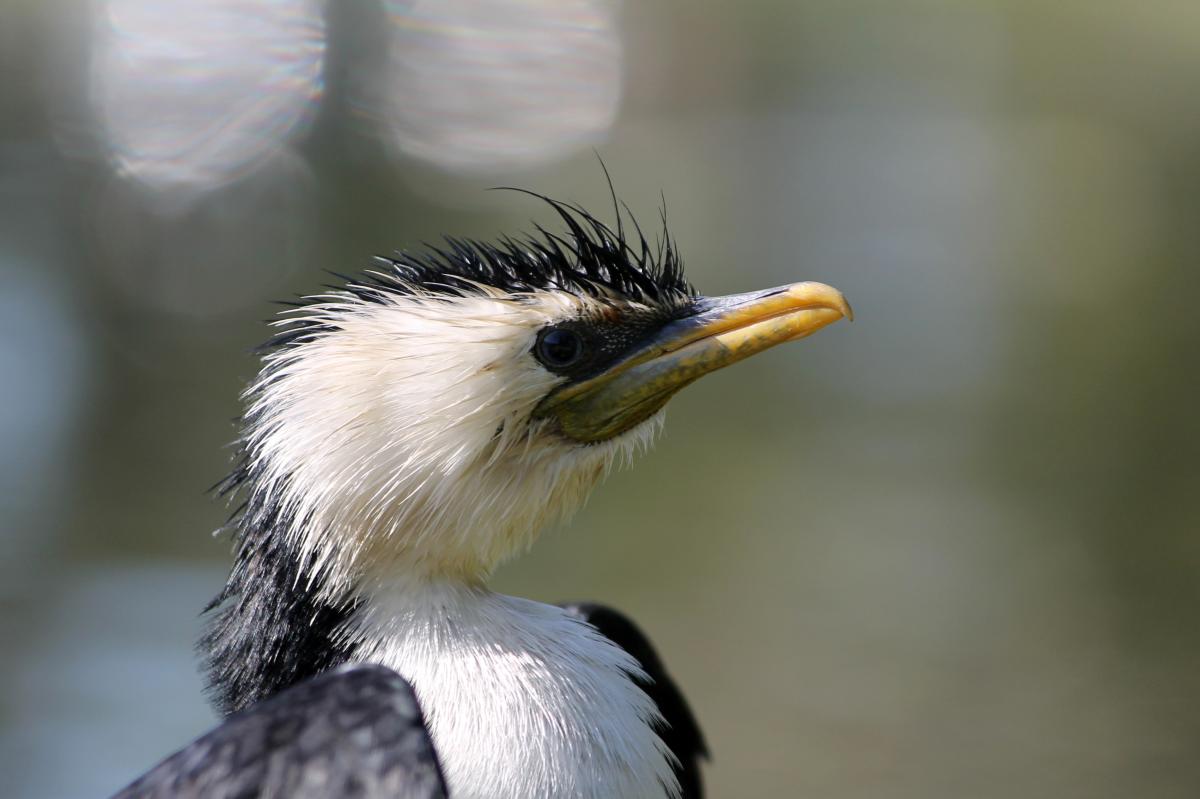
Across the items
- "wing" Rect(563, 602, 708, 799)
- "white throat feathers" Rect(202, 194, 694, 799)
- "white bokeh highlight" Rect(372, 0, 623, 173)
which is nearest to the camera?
"white throat feathers" Rect(202, 194, 694, 799)

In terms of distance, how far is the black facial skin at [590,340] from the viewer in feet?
6.60

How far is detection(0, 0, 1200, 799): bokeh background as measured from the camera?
504 centimetres

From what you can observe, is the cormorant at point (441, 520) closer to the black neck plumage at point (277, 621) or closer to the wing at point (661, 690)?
the black neck plumage at point (277, 621)

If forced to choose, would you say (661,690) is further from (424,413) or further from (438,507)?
(424,413)

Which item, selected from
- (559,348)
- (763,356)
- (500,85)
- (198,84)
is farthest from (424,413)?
(198,84)

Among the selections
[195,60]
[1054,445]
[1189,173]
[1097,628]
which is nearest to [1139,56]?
[1189,173]

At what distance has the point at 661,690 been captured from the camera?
2.67m

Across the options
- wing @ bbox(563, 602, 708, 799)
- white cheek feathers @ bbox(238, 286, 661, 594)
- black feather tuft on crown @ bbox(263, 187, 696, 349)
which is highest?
black feather tuft on crown @ bbox(263, 187, 696, 349)

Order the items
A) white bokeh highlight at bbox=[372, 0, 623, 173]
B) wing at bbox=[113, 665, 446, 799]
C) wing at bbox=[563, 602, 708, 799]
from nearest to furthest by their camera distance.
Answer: wing at bbox=[113, 665, 446, 799] → wing at bbox=[563, 602, 708, 799] → white bokeh highlight at bbox=[372, 0, 623, 173]

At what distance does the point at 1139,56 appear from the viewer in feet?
31.3

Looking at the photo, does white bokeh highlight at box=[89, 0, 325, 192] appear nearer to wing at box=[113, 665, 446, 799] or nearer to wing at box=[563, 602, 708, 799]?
wing at box=[563, 602, 708, 799]

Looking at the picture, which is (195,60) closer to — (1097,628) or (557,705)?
(1097,628)

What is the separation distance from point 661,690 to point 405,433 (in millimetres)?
1071

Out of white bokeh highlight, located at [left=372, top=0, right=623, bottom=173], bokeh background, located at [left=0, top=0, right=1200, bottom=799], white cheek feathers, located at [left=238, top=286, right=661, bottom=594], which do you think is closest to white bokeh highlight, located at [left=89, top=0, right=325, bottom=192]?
bokeh background, located at [left=0, top=0, right=1200, bottom=799]
